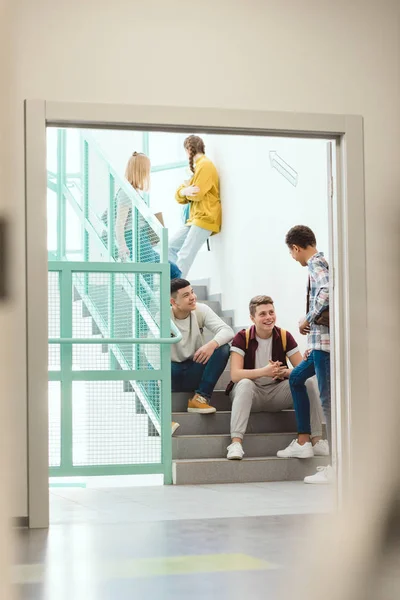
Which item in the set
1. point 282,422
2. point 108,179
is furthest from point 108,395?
point 108,179

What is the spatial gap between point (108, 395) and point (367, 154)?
204 cm

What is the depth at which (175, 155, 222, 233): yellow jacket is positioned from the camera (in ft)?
22.3

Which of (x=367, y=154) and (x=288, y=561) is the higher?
(x=367, y=154)

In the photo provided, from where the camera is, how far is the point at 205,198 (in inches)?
279

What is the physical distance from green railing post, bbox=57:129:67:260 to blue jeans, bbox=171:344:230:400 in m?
1.69

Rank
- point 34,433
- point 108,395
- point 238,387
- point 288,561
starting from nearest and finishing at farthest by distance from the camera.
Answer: point 288,561
point 34,433
point 108,395
point 238,387

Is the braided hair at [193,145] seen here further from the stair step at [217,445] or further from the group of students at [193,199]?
the stair step at [217,445]

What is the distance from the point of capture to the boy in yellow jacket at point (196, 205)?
6715mm

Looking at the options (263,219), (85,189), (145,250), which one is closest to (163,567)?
(145,250)

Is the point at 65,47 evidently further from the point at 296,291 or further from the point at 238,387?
the point at 296,291

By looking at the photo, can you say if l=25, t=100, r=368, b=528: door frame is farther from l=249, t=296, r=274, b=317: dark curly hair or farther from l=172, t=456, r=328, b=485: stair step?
l=249, t=296, r=274, b=317: dark curly hair

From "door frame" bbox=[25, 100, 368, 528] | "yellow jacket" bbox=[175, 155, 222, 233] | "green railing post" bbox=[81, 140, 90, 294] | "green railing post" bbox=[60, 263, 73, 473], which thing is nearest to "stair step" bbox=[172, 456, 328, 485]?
"green railing post" bbox=[60, 263, 73, 473]

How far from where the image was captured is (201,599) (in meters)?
2.08

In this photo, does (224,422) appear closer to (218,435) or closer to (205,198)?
(218,435)
